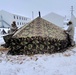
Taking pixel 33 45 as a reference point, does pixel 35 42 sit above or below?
above

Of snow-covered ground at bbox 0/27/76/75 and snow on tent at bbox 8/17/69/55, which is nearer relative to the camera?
snow-covered ground at bbox 0/27/76/75

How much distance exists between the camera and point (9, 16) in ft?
125

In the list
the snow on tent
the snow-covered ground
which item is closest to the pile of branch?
the snow on tent

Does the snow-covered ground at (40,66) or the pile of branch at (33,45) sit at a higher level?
the pile of branch at (33,45)

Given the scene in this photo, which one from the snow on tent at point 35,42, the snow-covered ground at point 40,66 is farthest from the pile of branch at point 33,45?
the snow-covered ground at point 40,66

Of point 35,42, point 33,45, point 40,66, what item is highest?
point 35,42

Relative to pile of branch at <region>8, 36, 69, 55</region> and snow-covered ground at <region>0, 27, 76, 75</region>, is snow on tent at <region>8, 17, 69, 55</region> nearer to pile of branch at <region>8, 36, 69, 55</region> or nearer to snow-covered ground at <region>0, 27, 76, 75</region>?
pile of branch at <region>8, 36, 69, 55</region>

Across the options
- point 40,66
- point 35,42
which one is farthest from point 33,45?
point 40,66

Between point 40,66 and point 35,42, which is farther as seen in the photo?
point 35,42

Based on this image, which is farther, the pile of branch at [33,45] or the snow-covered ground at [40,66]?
the pile of branch at [33,45]

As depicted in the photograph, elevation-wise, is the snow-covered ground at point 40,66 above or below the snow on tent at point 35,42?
below

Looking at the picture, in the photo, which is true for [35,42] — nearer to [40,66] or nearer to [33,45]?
[33,45]

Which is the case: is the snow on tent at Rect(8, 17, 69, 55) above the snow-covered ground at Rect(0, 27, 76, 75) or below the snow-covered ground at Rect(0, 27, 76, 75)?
above

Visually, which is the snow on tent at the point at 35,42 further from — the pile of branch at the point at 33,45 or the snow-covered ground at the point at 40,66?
the snow-covered ground at the point at 40,66
